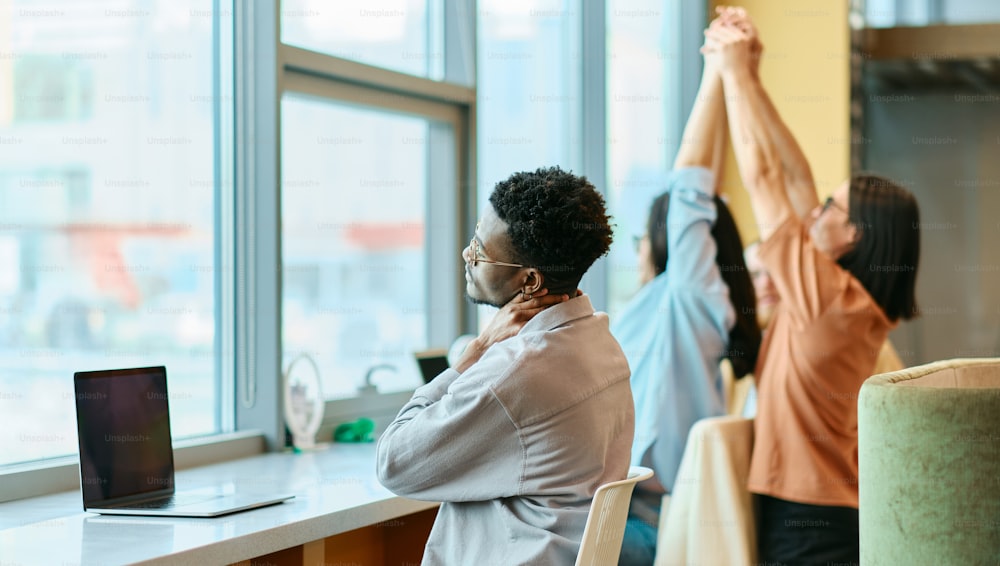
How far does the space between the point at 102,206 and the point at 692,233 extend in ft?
5.98

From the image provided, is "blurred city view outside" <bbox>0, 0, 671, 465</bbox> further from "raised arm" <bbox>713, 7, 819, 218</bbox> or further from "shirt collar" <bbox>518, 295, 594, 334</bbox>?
"shirt collar" <bbox>518, 295, 594, 334</bbox>

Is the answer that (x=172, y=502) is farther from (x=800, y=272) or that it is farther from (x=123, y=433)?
(x=800, y=272)

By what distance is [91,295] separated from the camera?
260cm

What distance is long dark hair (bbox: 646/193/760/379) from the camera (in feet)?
11.6

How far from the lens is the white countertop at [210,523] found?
176 cm

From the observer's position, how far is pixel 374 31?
3572 mm

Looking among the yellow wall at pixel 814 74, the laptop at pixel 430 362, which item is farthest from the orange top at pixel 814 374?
the yellow wall at pixel 814 74

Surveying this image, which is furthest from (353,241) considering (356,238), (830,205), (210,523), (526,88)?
(210,523)

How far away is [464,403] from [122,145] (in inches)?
53.6

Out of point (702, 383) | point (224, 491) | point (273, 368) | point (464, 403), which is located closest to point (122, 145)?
point (273, 368)

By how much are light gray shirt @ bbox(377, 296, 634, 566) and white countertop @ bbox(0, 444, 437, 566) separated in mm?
281

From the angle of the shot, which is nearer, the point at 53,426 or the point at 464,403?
the point at 464,403

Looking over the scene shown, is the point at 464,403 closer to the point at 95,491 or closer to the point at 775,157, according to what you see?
the point at 95,491

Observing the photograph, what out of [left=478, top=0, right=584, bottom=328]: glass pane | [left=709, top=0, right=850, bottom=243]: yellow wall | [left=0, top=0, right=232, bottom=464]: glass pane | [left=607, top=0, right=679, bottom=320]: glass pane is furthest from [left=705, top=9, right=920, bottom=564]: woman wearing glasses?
[left=709, top=0, right=850, bottom=243]: yellow wall
